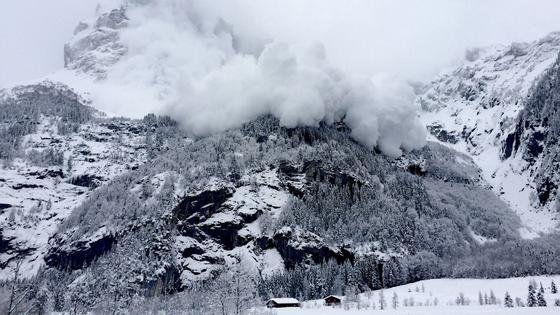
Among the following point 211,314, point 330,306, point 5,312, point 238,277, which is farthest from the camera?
point 330,306

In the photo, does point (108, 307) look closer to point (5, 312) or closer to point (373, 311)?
point (373, 311)

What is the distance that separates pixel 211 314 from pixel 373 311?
4732 centimetres

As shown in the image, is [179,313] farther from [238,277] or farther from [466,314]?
[466,314]

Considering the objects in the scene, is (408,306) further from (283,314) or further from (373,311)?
(283,314)

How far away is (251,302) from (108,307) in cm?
4771

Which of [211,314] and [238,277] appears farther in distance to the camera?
[211,314]

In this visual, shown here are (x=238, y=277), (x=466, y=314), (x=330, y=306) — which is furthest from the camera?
(x=330, y=306)

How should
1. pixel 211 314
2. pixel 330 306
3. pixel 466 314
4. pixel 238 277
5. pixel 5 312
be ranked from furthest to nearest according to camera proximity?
pixel 330 306 < pixel 211 314 < pixel 238 277 < pixel 466 314 < pixel 5 312

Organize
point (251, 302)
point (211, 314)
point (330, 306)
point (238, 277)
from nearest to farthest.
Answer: point (238, 277)
point (211, 314)
point (251, 302)
point (330, 306)

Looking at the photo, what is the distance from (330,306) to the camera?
650 feet

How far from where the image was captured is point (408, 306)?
183m

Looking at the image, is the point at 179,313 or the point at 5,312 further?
the point at 179,313

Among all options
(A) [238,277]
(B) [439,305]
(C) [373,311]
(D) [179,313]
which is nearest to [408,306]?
(B) [439,305]

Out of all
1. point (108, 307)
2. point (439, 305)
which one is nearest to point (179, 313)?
point (108, 307)
